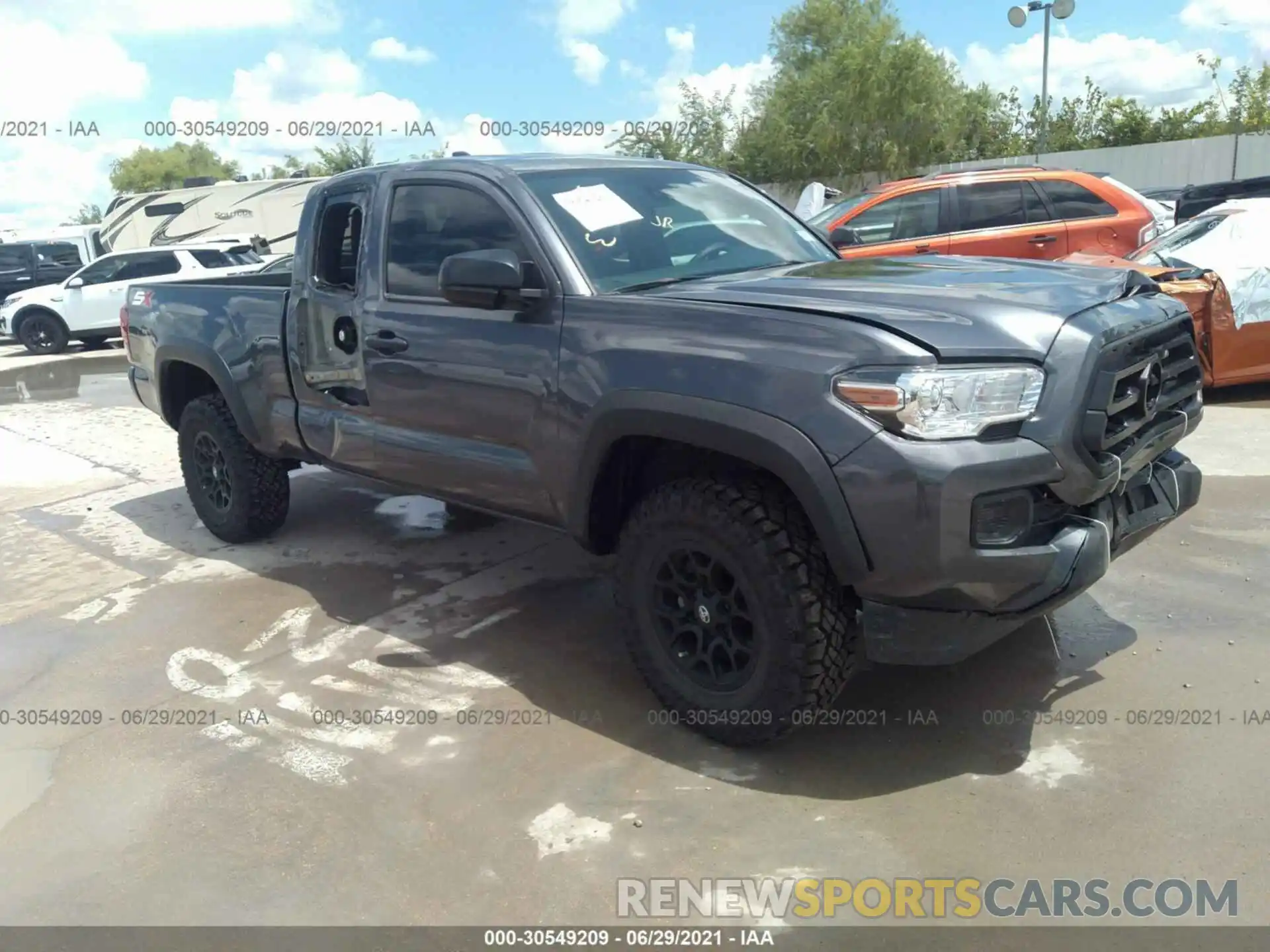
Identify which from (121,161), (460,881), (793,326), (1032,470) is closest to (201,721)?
(460,881)

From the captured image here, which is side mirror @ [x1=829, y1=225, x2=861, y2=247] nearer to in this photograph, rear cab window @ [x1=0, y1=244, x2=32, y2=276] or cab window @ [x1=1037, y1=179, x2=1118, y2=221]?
cab window @ [x1=1037, y1=179, x2=1118, y2=221]

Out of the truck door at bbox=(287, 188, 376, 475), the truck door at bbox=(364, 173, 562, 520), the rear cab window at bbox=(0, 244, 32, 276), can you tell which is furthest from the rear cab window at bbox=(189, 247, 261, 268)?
the truck door at bbox=(364, 173, 562, 520)

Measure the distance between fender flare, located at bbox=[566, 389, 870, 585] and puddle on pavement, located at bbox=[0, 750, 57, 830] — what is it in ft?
6.99

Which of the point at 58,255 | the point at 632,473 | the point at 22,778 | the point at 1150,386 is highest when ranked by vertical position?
the point at 58,255

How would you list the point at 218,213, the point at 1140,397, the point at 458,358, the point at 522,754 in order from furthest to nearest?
the point at 218,213 < the point at 458,358 < the point at 522,754 < the point at 1140,397

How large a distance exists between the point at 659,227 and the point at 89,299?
16.2m

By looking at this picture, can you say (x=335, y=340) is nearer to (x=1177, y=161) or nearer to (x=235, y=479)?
(x=235, y=479)

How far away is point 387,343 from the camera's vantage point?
4.28 metres

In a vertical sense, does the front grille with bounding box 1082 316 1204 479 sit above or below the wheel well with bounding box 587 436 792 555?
above

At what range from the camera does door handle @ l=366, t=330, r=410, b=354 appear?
4.22 m

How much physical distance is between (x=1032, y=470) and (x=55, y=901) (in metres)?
2.91

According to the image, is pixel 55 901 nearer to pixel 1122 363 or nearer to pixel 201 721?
pixel 201 721

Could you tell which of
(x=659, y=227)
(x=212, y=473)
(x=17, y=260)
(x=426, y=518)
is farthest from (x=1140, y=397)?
(x=17, y=260)

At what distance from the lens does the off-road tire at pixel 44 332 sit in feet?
57.0
